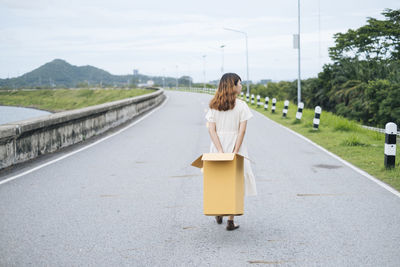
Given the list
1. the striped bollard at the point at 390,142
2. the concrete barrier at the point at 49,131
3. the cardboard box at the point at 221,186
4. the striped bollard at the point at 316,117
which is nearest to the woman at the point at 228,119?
the cardboard box at the point at 221,186

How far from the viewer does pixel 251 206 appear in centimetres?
643

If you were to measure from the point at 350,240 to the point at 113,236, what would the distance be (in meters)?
2.49

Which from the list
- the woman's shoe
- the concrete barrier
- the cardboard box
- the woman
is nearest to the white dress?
the woman

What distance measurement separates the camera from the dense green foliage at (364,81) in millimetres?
20828

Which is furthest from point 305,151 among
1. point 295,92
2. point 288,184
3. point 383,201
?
point 295,92

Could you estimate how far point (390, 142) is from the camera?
8.84m

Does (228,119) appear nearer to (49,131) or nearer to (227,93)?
(227,93)

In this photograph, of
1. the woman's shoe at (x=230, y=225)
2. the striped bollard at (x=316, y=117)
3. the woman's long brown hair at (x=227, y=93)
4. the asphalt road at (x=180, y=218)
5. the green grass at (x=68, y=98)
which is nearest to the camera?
the asphalt road at (x=180, y=218)

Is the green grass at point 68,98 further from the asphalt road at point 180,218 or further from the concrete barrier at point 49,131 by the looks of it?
the asphalt road at point 180,218

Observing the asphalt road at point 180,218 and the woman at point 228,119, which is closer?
the asphalt road at point 180,218

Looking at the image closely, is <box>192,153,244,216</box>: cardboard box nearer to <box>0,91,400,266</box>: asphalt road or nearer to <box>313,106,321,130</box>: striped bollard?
<box>0,91,400,266</box>: asphalt road

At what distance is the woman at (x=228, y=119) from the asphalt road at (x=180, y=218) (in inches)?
25.9

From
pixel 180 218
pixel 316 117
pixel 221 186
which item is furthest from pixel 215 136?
pixel 316 117

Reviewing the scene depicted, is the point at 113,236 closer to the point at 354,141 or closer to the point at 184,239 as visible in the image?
the point at 184,239
